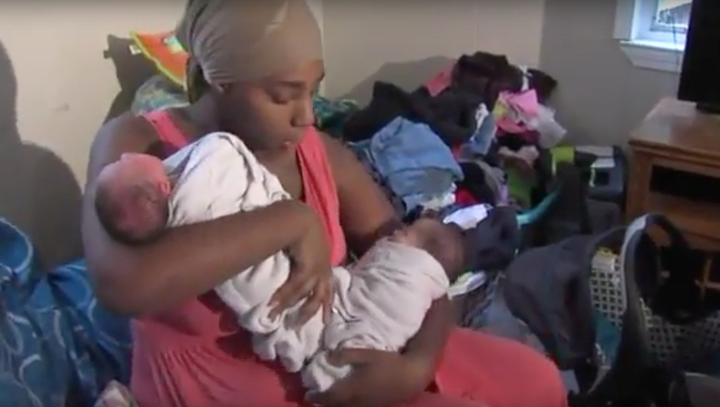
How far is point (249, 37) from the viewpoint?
108cm

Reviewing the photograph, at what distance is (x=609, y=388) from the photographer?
160 centimetres

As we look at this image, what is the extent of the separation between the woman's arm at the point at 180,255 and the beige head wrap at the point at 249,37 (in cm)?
17

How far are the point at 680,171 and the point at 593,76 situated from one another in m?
0.49

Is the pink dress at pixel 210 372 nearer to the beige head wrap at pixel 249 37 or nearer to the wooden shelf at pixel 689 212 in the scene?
the beige head wrap at pixel 249 37

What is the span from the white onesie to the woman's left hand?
0.04 feet

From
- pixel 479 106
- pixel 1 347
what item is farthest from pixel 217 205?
pixel 479 106

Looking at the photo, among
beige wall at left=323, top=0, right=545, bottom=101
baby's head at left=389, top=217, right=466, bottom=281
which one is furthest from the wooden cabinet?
baby's head at left=389, top=217, right=466, bottom=281

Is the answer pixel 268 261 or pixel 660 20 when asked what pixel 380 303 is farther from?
pixel 660 20

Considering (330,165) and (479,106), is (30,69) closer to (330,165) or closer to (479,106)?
(330,165)

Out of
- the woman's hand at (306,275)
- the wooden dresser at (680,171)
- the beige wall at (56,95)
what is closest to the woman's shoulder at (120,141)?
the woman's hand at (306,275)

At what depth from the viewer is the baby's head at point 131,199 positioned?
3.15 feet

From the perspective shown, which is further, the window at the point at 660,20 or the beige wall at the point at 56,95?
the window at the point at 660,20

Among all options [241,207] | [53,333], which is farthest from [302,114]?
[53,333]

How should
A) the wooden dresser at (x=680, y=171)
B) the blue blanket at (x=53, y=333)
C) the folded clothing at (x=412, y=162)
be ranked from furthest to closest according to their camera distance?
the folded clothing at (x=412, y=162)
the wooden dresser at (x=680, y=171)
the blue blanket at (x=53, y=333)
